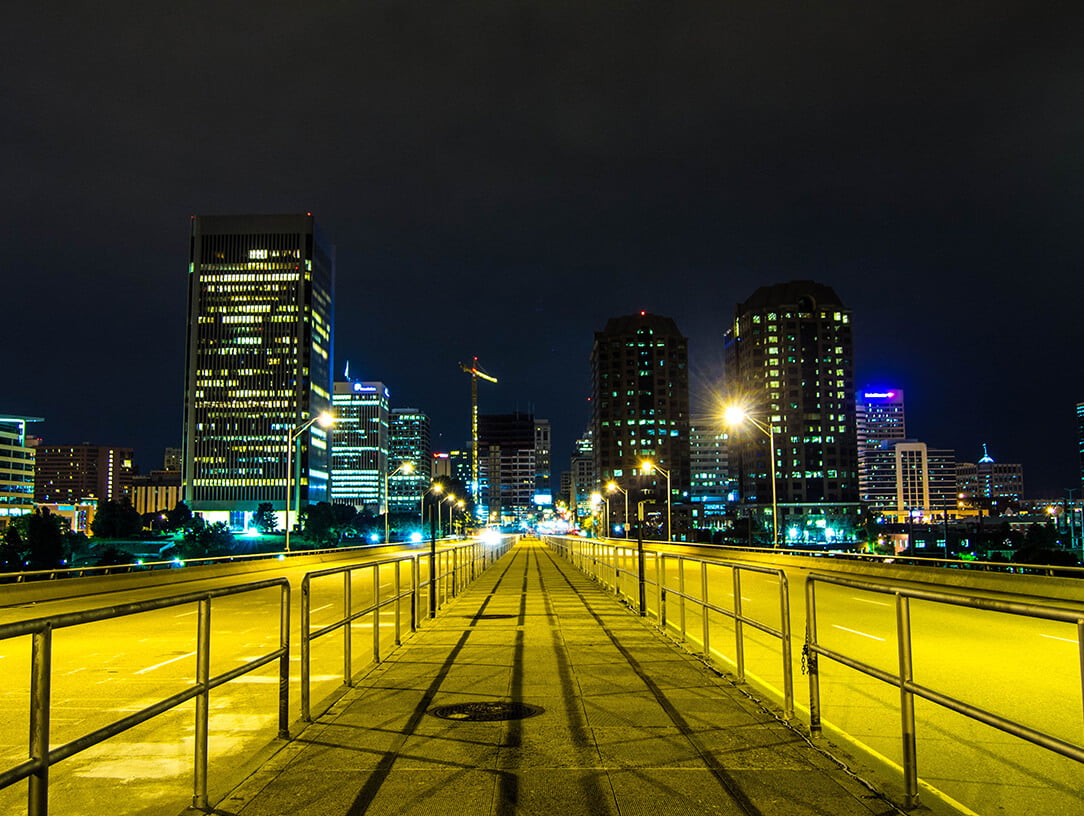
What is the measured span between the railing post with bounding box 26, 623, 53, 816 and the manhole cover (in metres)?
4.99

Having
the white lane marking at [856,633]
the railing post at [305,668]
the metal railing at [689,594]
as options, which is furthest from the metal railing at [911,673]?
the white lane marking at [856,633]

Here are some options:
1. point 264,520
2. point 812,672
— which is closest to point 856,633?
point 812,672

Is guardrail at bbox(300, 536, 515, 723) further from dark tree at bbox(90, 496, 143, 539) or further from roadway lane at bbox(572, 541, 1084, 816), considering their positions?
dark tree at bbox(90, 496, 143, 539)

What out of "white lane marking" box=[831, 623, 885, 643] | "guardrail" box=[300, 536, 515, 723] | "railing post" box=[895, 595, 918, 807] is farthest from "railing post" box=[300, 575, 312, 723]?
"white lane marking" box=[831, 623, 885, 643]

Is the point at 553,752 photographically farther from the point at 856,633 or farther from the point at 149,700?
the point at 856,633

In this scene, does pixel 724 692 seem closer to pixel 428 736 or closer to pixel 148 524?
pixel 428 736

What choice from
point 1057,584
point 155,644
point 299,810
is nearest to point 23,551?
point 155,644

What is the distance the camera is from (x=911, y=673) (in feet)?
20.6

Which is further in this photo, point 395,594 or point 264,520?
point 264,520

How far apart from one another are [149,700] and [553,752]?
5.95m

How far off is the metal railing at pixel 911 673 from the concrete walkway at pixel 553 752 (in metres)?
0.38

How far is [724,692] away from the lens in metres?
10.1

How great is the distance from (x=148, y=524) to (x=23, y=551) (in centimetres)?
9674

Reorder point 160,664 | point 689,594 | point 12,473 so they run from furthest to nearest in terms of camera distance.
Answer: point 12,473 → point 689,594 → point 160,664
